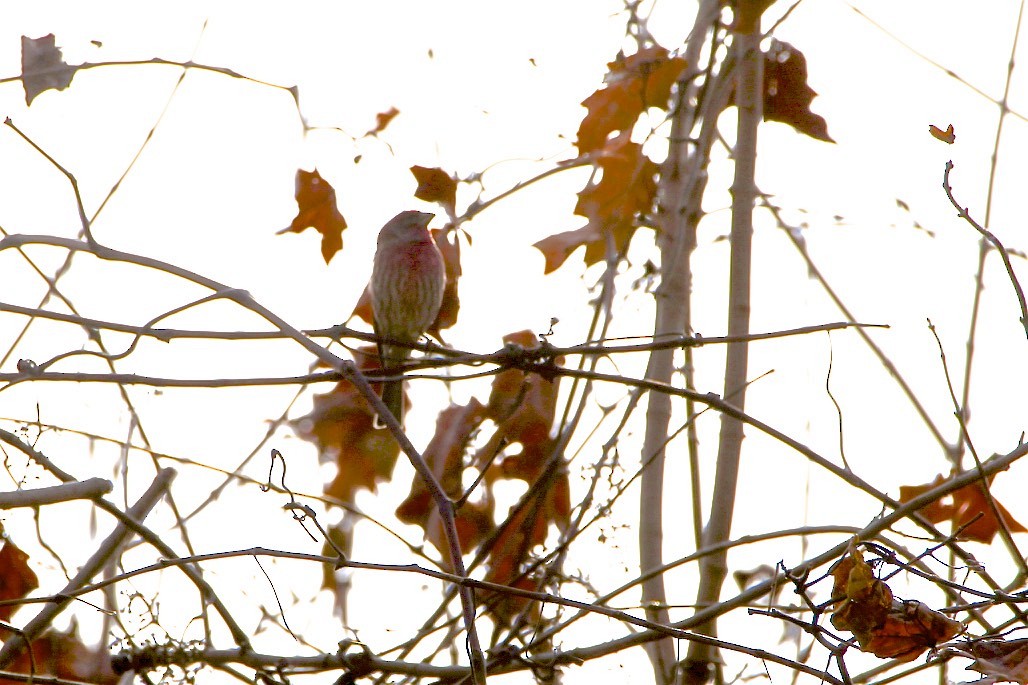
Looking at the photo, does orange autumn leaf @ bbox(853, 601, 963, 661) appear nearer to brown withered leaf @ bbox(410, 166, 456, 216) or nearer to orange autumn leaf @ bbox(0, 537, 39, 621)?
orange autumn leaf @ bbox(0, 537, 39, 621)

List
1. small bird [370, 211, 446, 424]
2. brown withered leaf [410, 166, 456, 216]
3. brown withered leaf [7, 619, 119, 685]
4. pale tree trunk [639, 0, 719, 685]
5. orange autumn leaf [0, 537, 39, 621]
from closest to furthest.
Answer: brown withered leaf [7, 619, 119, 685], orange autumn leaf [0, 537, 39, 621], pale tree trunk [639, 0, 719, 685], brown withered leaf [410, 166, 456, 216], small bird [370, 211, 446, 424]

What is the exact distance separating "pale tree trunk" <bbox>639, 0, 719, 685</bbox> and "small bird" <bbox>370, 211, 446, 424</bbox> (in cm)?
343

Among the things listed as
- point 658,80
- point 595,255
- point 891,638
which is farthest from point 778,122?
point 891,638

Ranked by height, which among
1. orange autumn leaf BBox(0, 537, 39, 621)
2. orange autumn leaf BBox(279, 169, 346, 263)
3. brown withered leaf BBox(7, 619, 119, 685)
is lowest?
brown withered leaf BBox(7, 619, 119, 685)

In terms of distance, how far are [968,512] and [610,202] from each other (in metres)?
1.49

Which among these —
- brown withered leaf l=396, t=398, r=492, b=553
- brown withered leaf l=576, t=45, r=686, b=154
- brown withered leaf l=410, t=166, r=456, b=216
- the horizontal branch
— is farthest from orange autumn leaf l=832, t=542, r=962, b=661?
brown withered leaf l=410, t=166, r=456, b=216

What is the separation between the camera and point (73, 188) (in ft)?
9.46

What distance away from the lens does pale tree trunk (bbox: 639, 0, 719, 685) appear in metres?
4.22

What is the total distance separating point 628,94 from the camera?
4070mm

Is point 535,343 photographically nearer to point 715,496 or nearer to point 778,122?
point 715,496

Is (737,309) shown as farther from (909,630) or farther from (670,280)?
(909,630)

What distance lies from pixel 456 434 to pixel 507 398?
0.22m

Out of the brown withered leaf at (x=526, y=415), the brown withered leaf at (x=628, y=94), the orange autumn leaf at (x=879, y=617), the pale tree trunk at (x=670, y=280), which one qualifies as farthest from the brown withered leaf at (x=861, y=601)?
the brown withered leaf at (x=628, y=94)

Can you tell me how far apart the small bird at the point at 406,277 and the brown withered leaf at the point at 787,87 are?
145 inches
